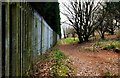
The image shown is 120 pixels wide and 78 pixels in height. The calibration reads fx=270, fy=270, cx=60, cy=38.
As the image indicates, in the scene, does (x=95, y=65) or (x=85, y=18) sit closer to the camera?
(x=95, y=65)

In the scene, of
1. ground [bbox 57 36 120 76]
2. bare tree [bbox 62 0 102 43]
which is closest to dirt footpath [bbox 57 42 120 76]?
ground [bbox 57 36 120 76]

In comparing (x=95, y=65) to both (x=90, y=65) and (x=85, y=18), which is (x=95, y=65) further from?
(x=85, y=18)

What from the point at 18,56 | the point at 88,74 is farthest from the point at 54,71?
the point at 18,56

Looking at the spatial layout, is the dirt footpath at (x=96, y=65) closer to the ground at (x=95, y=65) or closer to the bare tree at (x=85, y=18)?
the ground at (x=95, y=65)

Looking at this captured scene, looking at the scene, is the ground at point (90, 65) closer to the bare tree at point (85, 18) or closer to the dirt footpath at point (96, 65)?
the dirt footpath at point (96, 65)

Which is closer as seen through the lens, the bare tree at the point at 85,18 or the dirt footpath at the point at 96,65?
the dirt footpath at the point at 96,65

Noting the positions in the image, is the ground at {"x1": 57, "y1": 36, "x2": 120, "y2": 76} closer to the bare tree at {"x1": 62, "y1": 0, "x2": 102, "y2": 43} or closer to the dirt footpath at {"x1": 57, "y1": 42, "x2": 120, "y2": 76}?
the dirt footpath at {"x1": 57, "y1": 42, "x2": 120, "y2": 76}

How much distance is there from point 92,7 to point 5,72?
93.1ft

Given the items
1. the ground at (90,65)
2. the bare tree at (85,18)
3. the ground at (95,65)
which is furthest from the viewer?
the bare tree at (85,18)

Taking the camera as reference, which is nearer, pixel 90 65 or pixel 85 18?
pixel 90 65

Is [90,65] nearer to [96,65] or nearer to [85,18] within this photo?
[96,65]

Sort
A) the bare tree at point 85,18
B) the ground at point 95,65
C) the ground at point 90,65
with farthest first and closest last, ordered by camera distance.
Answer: the bare tree at point 85,18
the ground at point 95,65
the ground at point 90,65

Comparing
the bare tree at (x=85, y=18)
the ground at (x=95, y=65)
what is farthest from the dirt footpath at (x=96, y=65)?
the bare tree at (x=85, y=18)

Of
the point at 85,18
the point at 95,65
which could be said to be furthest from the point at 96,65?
the point at 85,18
